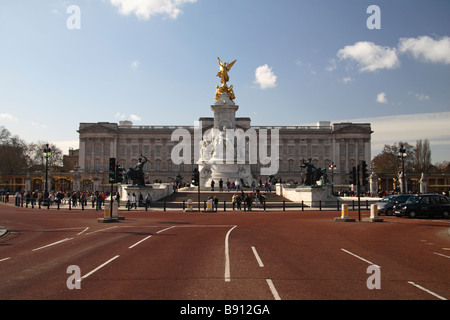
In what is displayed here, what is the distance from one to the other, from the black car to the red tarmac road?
10.3 m

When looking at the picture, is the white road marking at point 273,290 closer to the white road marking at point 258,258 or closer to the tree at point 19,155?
the white road marking at point 258,258

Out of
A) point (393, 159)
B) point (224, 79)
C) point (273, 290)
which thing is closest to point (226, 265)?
point (273, 290)

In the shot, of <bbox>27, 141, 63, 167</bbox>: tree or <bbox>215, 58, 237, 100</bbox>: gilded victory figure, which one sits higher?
<bbox>215, 58, 237, 100</bbox>: gilded victory figure

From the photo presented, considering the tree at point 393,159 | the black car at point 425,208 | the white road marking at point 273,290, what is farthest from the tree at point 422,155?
the white road marking at point 273,290

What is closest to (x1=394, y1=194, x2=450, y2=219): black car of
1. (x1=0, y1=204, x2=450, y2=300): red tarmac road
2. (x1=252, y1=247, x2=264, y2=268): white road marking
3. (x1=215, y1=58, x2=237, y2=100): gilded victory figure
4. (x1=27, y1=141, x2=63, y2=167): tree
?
(x1=0, y1=204, x2=450, y2=300): red tarmac road

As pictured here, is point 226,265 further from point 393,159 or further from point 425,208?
point 393,159

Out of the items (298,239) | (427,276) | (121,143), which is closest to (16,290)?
(427,276)

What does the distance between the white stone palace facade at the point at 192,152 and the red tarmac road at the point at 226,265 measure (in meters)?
93.1

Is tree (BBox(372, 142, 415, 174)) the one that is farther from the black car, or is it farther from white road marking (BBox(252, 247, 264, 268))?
white road marking (BBox(252, 247, 264, 268))

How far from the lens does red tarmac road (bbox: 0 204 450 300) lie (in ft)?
24.8

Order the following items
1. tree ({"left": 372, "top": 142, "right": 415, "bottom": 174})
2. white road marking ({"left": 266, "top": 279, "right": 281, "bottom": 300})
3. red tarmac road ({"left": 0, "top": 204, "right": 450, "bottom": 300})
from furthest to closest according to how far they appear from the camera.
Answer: tree ({"left": 372, "top": 142, "right": 415, "bottom": 174}) < red tarmac road ({"left": 0, "top": 204, "right": 450, "bottom": 300}) < white road marking ({"left": 266, "top": 279, "right": 281, "bottom": 300})

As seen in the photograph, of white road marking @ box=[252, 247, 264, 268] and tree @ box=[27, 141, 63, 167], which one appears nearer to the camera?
white road marking @ box=[252, 247, 264, 268]

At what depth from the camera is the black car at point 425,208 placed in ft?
86.8

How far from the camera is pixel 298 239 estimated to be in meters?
15.3
